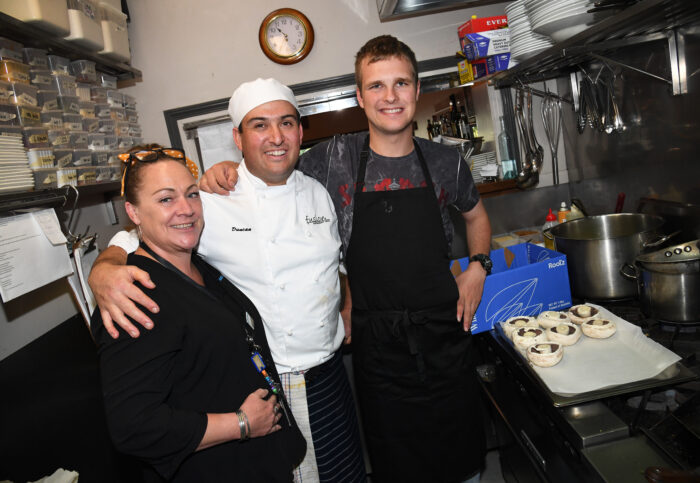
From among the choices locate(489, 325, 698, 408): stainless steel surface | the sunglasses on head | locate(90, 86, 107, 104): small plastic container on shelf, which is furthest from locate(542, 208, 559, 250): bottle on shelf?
locate(90, 86, 107, 104): small plastic container on shelf

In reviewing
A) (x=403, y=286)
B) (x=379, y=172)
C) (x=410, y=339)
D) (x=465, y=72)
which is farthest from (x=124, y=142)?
(x=465, y=72)

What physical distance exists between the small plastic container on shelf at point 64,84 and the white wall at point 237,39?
874 mm

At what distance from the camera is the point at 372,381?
1621mm

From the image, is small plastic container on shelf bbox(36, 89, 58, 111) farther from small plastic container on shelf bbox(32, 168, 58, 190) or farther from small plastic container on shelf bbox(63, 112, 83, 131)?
small plastic container on shelf bbox(32, 168, 58, 190)

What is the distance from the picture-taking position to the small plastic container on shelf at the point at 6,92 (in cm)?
143

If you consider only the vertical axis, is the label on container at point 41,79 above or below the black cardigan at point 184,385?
above

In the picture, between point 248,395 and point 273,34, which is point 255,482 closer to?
point 248,395

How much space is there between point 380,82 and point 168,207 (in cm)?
82

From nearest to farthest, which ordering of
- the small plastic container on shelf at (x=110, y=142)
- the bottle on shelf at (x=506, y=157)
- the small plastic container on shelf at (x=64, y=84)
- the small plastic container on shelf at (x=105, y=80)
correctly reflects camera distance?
the small plastic container on shelf at (x=64, y=84), the small plastic container on shelf at (x=110, y=142), the small plastic container on shelf at (x=105, y=80), the bottle on shelf at (x=506, y=157)

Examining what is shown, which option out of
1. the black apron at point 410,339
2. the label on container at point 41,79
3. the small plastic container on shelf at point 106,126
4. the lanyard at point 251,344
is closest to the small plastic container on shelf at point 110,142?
the small plastic container on shelf at point 106,126

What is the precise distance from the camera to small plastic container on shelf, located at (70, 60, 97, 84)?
6.35 ft

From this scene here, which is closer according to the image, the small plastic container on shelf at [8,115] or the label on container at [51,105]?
the small plastic container on shelf at [8,115]

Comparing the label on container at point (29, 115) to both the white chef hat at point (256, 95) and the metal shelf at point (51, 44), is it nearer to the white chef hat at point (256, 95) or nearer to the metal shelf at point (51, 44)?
the metal shelf at point (51, 44)

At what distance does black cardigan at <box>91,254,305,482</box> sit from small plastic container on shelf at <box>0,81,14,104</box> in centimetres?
76
